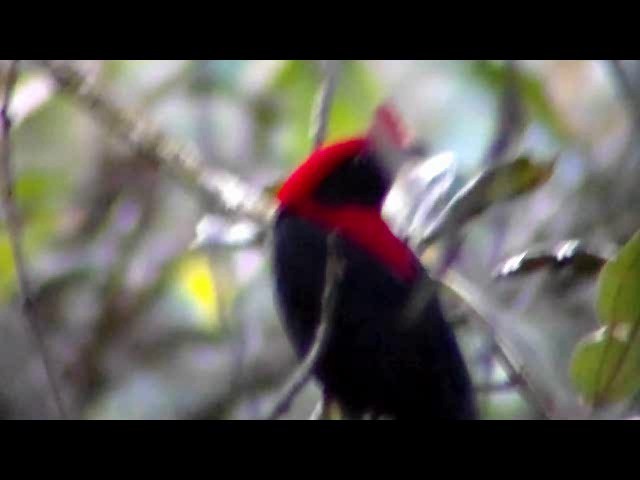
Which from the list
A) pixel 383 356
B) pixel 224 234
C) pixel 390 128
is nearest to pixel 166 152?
pixel 224 234

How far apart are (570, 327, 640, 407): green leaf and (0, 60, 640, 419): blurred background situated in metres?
0.65

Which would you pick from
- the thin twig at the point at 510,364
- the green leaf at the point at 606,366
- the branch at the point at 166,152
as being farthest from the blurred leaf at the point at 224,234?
the green leaf at the point at 606,366

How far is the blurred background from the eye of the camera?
9.75 ft

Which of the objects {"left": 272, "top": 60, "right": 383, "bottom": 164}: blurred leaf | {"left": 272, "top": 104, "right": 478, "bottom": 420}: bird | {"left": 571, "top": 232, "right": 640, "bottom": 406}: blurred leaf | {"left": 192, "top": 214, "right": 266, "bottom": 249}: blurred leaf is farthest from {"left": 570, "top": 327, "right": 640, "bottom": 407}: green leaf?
{"left": 272, "top": 60, "right": 383, "bottom": 164}: blurred leaf

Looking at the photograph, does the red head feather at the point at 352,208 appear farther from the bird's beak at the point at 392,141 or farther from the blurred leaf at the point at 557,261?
the blurred leaf at the point at 557,261

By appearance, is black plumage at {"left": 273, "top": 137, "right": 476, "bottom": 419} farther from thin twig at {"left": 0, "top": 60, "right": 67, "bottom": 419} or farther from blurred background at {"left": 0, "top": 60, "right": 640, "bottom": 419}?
thin twig at {"left": 0, "top": 60, "right": 67, "bottom": 419}

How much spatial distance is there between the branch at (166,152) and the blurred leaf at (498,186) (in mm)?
662

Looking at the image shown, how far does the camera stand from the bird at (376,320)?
2479 mm

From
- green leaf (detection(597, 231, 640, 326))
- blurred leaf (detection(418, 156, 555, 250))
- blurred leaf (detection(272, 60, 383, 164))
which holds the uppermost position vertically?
blurred leaf (detection(272, 60, 383, 164))
